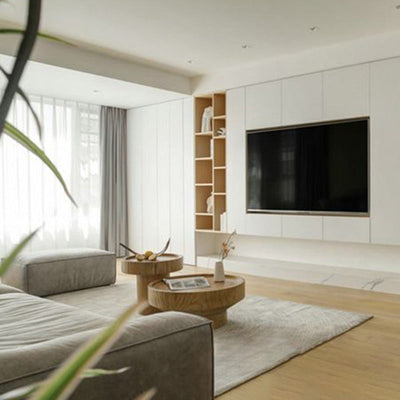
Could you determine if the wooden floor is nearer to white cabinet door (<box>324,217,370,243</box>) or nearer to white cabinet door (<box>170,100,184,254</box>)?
white cabinet door (<box>324,217,370,243</box>)

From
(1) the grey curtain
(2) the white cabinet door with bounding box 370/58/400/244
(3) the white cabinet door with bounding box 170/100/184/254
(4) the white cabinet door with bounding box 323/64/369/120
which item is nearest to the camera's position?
(2) the white cabinet door with bounding box 370/58/400/244

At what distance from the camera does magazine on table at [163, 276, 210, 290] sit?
11.4 ft

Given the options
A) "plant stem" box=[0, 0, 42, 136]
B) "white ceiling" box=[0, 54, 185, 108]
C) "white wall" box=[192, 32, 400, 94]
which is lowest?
"plant stem" box=[0, 0, 42, 136]

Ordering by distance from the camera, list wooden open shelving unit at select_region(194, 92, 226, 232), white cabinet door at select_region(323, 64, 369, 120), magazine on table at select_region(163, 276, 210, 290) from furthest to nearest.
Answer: wooden open shelving unit at select_region(194, 92, 226, 232), white cabinet door at select_region(323, 64, 369, 120), magazine on table at select_region(163, 276, 210, 290)

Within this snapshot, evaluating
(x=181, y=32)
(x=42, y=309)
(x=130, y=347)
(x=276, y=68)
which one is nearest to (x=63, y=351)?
(x=130, y=347)

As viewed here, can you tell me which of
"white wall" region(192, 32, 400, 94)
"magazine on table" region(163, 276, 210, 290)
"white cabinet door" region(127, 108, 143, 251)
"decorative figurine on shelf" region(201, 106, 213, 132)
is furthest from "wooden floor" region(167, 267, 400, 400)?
"white cabinet door" region(127, 108, 143, 251)

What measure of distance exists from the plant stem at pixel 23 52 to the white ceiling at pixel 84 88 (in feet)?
16.1

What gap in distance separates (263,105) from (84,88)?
2.27m

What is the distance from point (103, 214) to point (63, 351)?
5834 mm

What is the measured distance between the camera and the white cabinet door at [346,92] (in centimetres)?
500

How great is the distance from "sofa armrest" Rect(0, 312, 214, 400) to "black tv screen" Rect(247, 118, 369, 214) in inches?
142

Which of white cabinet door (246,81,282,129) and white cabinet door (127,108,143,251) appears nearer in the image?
white cabinet door (246,81,282,129)

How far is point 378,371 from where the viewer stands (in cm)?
271

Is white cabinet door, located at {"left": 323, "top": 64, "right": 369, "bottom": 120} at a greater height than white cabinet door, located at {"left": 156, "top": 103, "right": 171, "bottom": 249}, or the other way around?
white cabinet door, located at {"left": 323, "top": 64, "right": 369, "bottom": 120}
